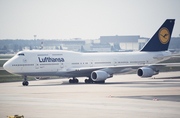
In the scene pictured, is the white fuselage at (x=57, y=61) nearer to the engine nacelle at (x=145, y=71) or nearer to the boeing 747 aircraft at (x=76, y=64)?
the boeing 747 aircraft at (x=76, y=64)

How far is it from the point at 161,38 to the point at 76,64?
1700 cm

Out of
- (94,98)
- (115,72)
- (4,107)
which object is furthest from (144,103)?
(115,72)

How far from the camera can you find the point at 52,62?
143 ft

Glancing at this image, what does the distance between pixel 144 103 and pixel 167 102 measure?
6.38 ft

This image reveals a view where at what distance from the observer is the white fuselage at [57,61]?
41.6m

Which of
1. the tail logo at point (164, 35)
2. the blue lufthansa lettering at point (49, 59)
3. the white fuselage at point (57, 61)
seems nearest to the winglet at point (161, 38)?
the tail logo at point (164, 35)

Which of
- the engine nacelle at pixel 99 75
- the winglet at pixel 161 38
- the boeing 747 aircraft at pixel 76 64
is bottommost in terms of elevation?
the engine nacelle at pixel 99 75

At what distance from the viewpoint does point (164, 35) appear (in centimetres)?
5384

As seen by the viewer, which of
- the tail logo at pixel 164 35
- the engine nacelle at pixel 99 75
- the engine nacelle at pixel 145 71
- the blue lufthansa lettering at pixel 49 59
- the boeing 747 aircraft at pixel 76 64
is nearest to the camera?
the boeing 747 aircraft at pixel 76 64

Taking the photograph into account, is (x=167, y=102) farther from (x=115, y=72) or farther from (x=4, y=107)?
(x=115, y=72)

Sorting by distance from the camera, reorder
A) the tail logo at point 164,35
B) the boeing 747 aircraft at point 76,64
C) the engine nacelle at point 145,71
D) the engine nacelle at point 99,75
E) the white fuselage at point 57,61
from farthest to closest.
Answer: the tail logo at point 164,35 < the engine nacelle at point 145,71 < the engine nacelle at point 99,75 < the boeing 747 aircraft at point 76,64 < the white fuselage at point 57,61

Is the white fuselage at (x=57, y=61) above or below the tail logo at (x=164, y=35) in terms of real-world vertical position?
below

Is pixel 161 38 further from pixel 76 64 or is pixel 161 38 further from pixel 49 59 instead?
pixel 49 59

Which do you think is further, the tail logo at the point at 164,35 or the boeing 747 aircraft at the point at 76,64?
the tail logo at the point at 164,35
